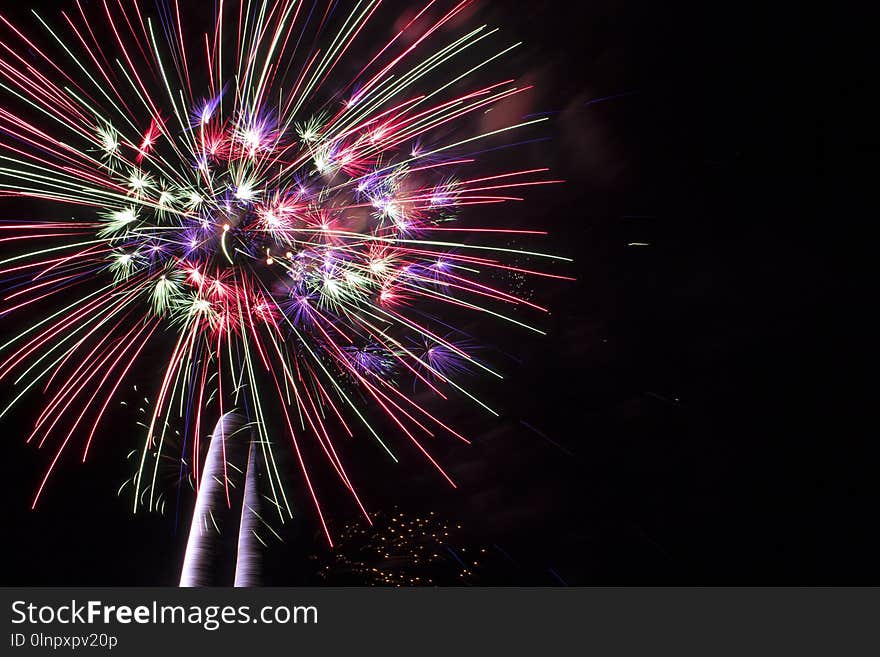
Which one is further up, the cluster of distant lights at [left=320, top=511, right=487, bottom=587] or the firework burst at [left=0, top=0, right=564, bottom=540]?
the firework burst at [left=0, top=0, right=564, bottom=540]

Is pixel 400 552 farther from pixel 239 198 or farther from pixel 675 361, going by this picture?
pixel 239 198

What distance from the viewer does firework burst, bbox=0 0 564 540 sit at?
3.97 m

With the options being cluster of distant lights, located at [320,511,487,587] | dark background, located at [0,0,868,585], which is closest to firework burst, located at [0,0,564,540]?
dark background, located at [0,0,868,585]

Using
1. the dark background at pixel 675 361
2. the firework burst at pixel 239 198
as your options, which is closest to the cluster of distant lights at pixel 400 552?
the dark background at pixel 675 361

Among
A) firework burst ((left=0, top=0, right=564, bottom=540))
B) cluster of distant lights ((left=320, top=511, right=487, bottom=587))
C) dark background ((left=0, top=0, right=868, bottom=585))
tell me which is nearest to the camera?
firework burst ((left=0, top=0, right=564, bottom=540))

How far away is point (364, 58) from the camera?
4672 millimetres

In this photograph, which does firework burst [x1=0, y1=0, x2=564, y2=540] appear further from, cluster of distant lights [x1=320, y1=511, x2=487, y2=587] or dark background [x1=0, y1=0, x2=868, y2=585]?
cluster of distant lights [x1=320, y1=511, x2=487, y2=587]

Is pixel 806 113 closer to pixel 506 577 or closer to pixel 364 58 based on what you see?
pixel 364 58

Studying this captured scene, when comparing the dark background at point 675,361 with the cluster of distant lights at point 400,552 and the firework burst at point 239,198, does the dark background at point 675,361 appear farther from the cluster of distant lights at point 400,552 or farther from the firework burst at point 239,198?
the firework burst at point 239,198

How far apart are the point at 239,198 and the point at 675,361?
540cm

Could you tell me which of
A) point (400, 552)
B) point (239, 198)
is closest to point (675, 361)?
point (400, 552)

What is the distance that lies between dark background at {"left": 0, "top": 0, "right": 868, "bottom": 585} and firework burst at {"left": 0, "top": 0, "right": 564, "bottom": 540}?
0.84 meters

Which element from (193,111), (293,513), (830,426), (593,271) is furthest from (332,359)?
(830,426)

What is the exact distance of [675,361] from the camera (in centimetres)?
A: 523
